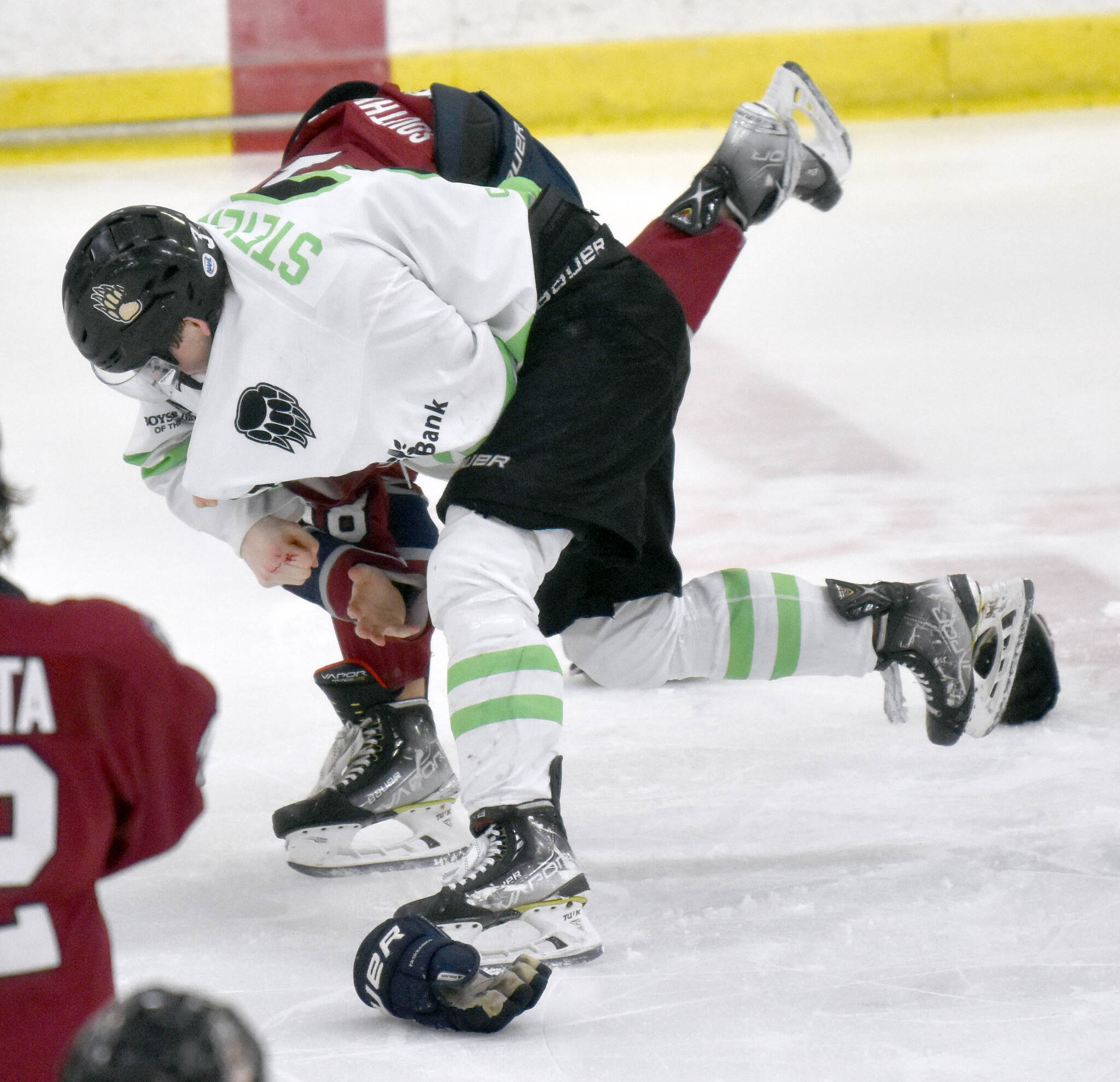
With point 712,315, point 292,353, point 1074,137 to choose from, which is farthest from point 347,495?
point 1074,137

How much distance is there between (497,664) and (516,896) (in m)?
0.19

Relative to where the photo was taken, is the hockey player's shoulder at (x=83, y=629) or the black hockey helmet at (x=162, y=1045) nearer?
the black hockey helmet at (x=162, y=1045)

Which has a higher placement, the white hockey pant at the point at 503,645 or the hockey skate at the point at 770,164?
the hockey skate at the point at 770,164

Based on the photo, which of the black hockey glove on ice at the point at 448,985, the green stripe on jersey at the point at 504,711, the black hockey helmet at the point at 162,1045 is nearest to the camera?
the black hockey helmet at the point at 162,1045

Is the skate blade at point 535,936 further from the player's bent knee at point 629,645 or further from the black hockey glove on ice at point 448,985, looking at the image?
the player's bent knee at point 629,645

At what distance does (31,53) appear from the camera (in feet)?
16.9

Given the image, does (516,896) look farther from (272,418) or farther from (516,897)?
(272,418)

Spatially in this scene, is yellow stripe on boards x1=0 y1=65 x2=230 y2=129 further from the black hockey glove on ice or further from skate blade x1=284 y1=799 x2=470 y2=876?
the black hockey glove on ice

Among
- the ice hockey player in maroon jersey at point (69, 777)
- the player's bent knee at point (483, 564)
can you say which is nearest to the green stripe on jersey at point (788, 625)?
the player's bent knee at point (483, 564)

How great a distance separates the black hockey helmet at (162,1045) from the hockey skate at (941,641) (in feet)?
4.20

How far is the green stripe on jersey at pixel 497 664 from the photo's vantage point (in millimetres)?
1394

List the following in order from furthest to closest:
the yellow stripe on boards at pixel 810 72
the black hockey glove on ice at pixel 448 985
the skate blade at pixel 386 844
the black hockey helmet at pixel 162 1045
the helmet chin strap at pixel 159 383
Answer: the yellow stripe on boards at pixel 810 72, the skate blade at pixel 386 844, the helmet chin strap at pixel 159 383, the black hockey glove on ice at pixel 448 985, the black hockey helmet at pixel 162 1045

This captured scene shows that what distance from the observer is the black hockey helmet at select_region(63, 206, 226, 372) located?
1.40 meters

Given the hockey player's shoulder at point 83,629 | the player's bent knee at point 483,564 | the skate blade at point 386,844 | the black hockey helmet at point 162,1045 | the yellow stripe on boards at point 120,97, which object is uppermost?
the yellow stripe on boards at point 120,97
